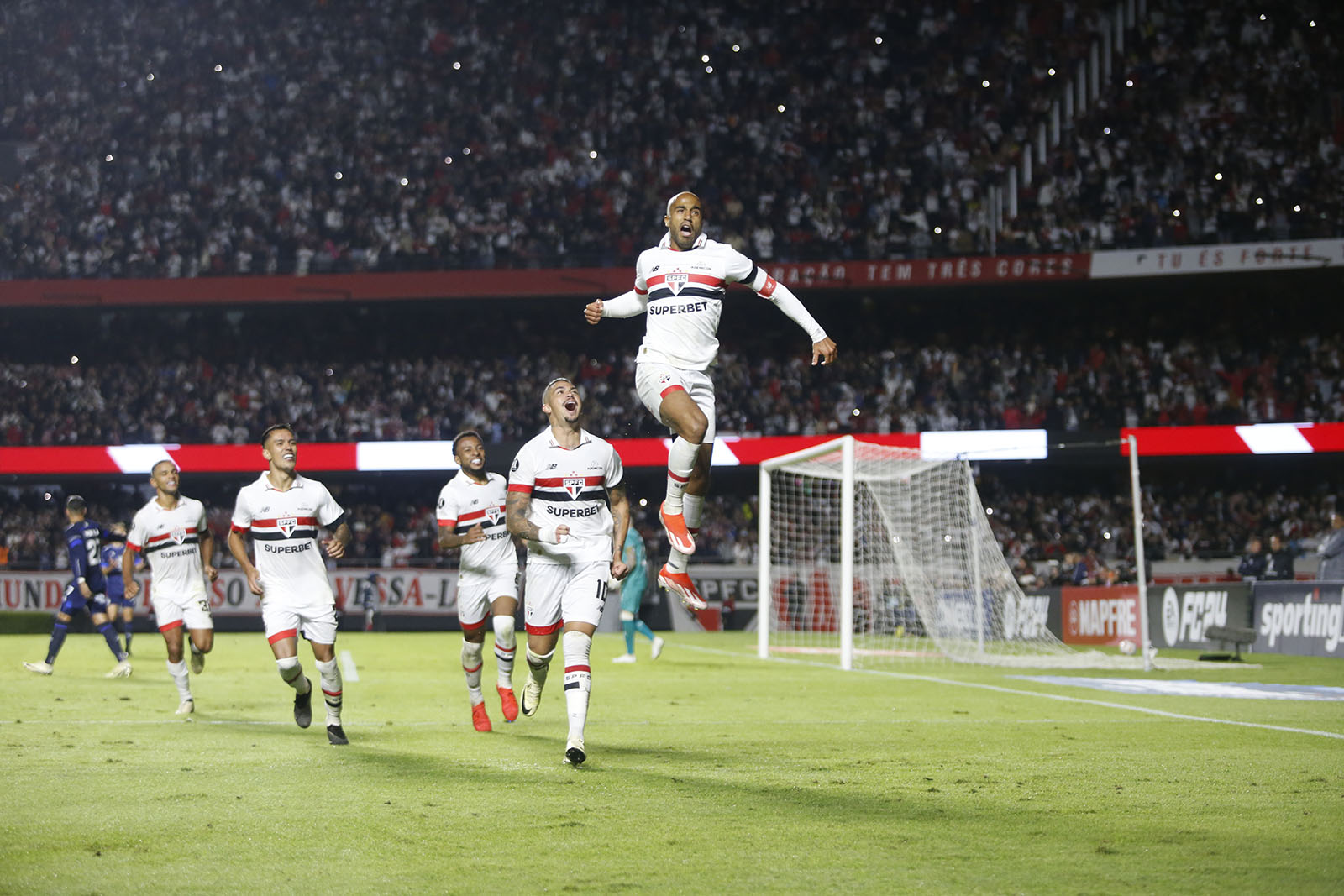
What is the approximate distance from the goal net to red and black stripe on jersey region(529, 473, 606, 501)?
337 inches

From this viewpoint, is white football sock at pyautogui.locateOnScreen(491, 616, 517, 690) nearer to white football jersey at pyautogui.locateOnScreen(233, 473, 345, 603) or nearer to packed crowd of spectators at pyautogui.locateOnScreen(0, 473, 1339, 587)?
white football jersey at pyautogui.locateOnScreen(233, 473, 345, 603)

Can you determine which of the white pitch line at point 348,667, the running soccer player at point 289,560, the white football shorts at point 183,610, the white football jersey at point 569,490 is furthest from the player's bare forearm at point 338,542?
the white pitch line at point 348,667

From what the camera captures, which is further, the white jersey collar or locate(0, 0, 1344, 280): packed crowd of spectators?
locate(0, 0, 1344, 280): packed crowd of spectators

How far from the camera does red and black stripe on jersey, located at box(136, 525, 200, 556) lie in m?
13.3

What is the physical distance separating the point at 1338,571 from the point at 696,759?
1504 cm

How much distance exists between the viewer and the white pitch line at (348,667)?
57.1 ft

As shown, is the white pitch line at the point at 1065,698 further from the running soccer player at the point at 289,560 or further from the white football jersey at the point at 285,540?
the white football jersey at the point at 285,540

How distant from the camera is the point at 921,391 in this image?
36094 millimetres

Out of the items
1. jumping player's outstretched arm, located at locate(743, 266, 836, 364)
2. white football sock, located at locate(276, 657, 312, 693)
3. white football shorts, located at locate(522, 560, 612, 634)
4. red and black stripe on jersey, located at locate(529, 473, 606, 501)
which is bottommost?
white football sock, located at locate(276, 657, 312, 693)

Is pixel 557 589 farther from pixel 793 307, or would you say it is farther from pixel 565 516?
pixel 793 307

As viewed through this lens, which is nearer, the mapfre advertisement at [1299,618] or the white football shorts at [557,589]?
the white football shorts at [557,589]

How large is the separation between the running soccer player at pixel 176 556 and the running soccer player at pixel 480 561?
2.82 meters

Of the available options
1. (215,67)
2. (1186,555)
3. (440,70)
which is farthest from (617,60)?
(1186,555)

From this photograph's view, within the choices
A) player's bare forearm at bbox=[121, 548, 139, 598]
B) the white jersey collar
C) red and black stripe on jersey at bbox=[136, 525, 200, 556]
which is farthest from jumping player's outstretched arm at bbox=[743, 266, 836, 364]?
player's bare forearm at bbox=[121, 548, 139, 598]
